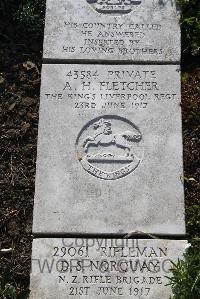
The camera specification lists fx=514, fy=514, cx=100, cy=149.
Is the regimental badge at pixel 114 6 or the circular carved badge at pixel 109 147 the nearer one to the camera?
the circular carved badge at pixel 109 147

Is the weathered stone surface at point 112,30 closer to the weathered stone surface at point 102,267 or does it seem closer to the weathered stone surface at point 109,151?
the weathered stone surface at point 109,151

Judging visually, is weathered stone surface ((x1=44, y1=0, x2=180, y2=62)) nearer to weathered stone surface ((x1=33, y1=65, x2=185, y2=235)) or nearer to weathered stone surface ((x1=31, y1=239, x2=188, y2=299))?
weathered stone surface ((x1=33, y1=65, x2=185, y2=235))

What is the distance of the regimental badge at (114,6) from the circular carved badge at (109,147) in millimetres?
1073

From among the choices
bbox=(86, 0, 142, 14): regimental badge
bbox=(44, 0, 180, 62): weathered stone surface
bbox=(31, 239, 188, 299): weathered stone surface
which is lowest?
bbox=(31, 239, 188, 299): weathered stone surface

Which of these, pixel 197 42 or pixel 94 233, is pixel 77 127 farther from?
pixel 197 42

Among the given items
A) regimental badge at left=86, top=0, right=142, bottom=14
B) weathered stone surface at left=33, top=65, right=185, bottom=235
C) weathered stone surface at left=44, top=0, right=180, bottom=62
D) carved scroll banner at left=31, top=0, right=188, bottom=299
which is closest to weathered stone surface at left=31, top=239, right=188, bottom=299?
carved scroll banner at left=31, top=0, right=188, bottom=299

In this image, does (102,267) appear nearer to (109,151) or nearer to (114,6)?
(109,151)

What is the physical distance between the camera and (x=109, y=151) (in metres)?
4.20

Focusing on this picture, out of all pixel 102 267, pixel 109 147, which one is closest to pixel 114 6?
pixel 109 147

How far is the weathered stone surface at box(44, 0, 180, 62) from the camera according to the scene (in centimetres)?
455

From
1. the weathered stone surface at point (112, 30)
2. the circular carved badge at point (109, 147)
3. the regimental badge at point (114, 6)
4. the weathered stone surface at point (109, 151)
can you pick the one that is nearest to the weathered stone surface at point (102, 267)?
the weathered stone surface at point (109, 151)

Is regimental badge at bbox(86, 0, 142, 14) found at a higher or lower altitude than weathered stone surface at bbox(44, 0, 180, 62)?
higher

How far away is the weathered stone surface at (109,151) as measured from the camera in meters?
3.98

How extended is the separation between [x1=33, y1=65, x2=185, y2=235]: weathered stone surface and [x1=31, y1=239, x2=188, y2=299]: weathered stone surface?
0.39 ft
